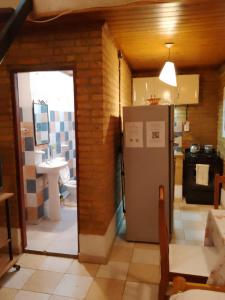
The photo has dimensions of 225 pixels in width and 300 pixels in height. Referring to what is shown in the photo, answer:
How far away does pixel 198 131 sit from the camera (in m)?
4.92

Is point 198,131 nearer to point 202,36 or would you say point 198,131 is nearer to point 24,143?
point 202,36

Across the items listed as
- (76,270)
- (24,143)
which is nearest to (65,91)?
(24,143)

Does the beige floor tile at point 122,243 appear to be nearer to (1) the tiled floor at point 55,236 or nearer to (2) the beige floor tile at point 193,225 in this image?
(1) the tiled floor at point 55,236

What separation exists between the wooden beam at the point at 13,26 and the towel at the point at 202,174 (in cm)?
344

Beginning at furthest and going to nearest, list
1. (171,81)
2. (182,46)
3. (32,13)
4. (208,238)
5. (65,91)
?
(65,91)
(182,46)
(171,81)
(208,238)
(32,13)

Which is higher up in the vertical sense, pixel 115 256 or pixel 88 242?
pixel 88 242

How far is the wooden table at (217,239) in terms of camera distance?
1.34m

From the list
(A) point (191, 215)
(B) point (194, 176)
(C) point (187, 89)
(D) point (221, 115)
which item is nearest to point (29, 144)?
(A) point (191, 215)

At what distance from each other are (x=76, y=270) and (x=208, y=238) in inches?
49.8

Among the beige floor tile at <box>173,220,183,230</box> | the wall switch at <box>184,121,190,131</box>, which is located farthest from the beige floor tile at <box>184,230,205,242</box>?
the wall switch at <box>184,121,190,131</box>

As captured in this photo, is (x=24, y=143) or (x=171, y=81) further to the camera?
(x=24, y=143)

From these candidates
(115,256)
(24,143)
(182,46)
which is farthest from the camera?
(24,143)

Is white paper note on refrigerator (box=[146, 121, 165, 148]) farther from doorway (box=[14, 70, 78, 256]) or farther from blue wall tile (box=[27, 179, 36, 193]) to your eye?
blue wall tile (box=[27, 179, 36, 193])

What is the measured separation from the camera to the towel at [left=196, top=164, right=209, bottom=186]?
4.16 metres
